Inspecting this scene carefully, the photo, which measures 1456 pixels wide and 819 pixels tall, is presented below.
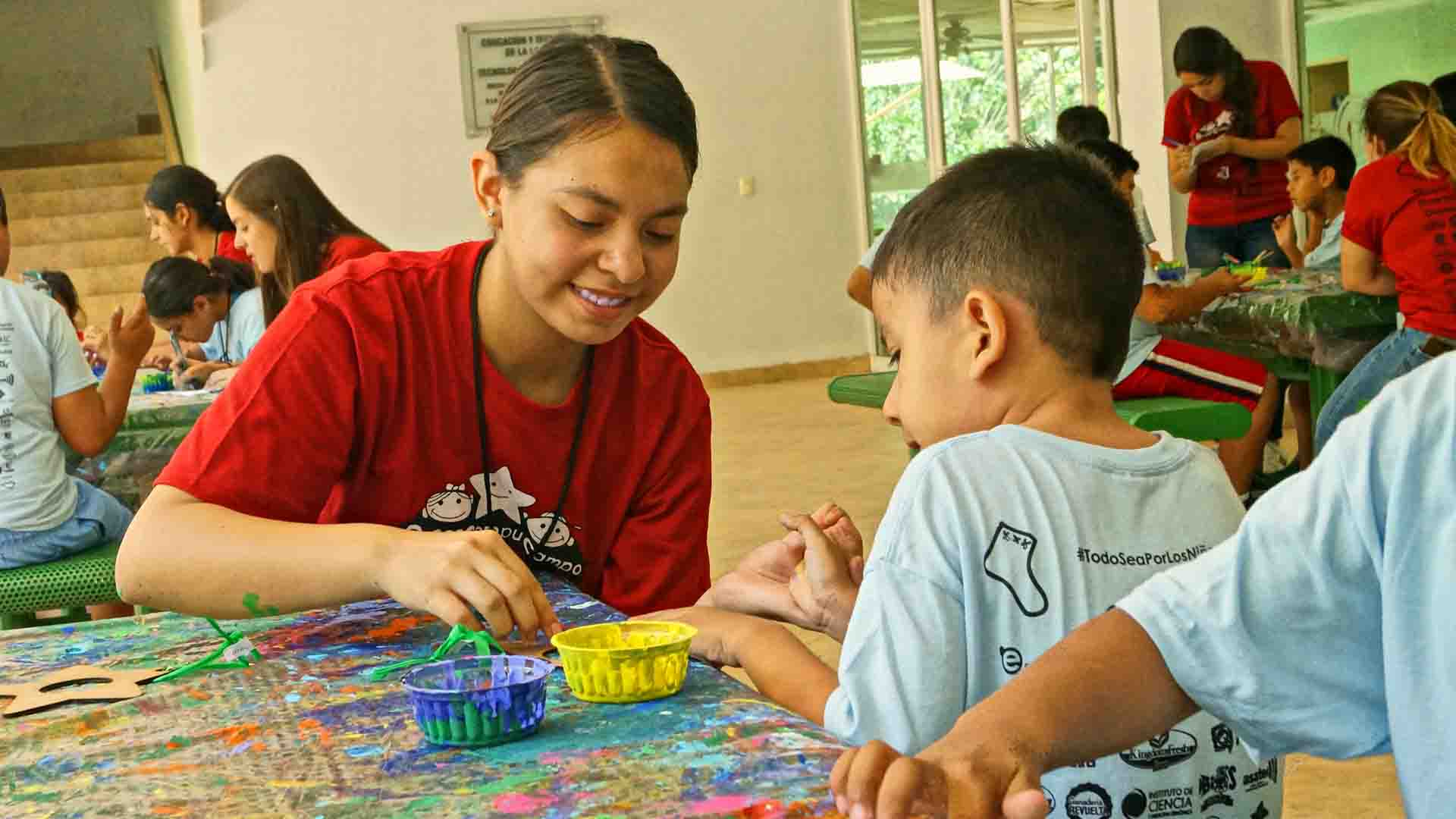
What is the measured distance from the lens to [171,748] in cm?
102

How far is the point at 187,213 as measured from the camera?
4949 mm

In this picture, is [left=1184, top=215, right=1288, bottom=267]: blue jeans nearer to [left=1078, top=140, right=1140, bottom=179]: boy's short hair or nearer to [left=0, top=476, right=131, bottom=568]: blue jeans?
[left=1078, top=140, right=1140, bottom=179]: boy's short hair

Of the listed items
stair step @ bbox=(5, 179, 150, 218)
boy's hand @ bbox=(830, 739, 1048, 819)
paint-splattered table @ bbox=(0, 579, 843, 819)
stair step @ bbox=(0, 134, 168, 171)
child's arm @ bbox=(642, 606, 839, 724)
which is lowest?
child's arm @ bbox=(642, 606, 839, 724)

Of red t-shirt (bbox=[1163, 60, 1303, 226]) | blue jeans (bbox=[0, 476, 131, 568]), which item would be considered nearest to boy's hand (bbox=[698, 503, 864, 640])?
blue jeans (bbox=[0, 476, 131, 568])

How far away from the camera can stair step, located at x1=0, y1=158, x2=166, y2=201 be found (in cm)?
1103

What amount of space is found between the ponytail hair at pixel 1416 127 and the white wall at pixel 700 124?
19.1 ft

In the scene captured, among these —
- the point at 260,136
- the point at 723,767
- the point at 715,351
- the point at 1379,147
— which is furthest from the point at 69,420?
the point at 715,351

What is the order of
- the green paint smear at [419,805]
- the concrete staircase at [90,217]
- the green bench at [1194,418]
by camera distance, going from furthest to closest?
the concrete staircase at [90,217]
the green bench at [1194,418]
the green paint smear at [419,805]

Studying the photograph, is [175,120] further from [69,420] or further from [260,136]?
[69,420]

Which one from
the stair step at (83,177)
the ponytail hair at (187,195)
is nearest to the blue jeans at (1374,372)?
the ponytail hair at (187,195)

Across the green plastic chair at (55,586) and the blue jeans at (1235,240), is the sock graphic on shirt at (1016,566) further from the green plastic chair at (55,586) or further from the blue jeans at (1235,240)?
the blue jeans at (1235,240)

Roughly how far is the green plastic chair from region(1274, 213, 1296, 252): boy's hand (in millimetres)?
4532

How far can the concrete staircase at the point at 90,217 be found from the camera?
33.2 ft

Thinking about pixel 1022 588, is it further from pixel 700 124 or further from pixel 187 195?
pixel 700 124
